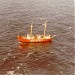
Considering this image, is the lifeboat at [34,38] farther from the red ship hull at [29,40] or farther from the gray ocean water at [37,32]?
the gray ocean water at [37,32]

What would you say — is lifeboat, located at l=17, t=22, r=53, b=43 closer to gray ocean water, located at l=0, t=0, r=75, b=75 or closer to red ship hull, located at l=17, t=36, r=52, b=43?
red ship hull, located at l=17, t=36, r=52, b=43

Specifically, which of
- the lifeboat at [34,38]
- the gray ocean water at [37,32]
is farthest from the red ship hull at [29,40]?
the gray ocean water at [37,32]

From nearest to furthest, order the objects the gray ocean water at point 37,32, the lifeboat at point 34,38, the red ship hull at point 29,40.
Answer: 1. the gray ocean water at point 37,32
2. the red ship hull at point 29,40
3. the lifeboat at point 34,38

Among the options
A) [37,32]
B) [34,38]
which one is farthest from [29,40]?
[37,32]

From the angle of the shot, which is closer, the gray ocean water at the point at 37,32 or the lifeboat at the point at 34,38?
the gray ocean water at the point at 37,32

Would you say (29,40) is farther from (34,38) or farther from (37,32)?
(37,32)

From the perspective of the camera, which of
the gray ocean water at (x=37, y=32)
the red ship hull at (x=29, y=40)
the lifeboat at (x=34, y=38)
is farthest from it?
the lifeboat at (x=34, y=38)

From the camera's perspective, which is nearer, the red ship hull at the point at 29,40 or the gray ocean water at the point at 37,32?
the gray ocean water at the point at 37,32

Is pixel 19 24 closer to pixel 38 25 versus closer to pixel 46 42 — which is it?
pixel 38 25

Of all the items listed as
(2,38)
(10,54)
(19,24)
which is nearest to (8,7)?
(19,24)
